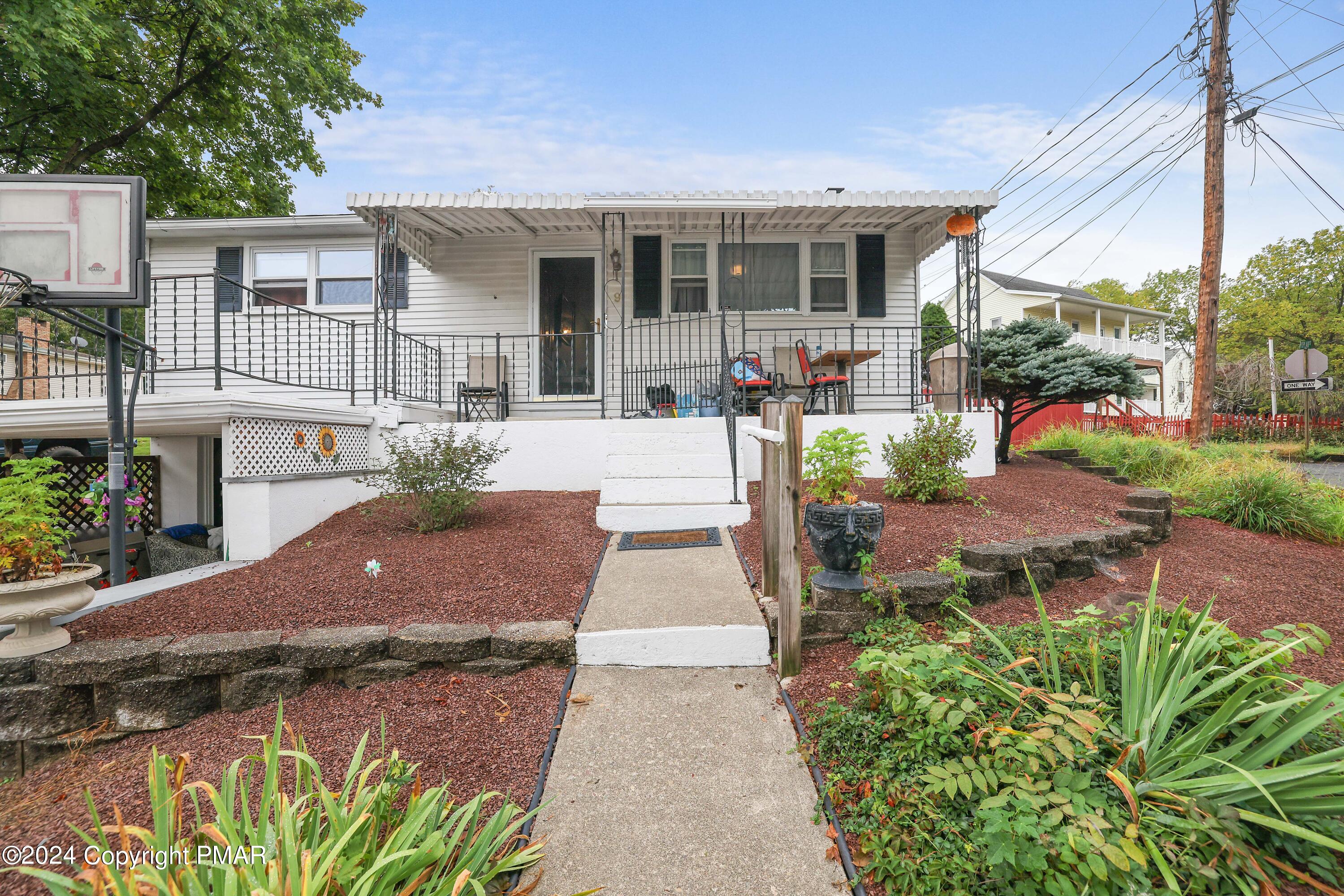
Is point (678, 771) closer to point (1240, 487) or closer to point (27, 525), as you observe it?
point (27, 525)

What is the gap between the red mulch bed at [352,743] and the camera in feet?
6.06

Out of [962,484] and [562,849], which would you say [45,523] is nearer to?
[562,849]

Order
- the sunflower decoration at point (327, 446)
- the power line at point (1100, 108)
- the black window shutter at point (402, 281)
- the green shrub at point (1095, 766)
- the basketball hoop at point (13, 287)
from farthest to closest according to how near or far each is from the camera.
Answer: the power line at point (1100, 108) → the black window shutter at point (402, 281) → the sunflower decoration at point (327, 446) → the basketball hoop at point (13, 287) → the green shrub at point (1095, 766)

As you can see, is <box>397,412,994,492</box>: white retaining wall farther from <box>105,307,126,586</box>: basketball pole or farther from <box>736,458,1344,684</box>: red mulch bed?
<box>105,307,126,586</box>: basketball pole

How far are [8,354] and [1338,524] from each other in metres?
15.8

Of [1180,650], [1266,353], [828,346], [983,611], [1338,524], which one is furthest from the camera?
[1266,353]

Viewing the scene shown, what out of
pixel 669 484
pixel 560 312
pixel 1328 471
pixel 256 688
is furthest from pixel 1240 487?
pixel 1328 471

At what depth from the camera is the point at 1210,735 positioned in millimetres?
1471

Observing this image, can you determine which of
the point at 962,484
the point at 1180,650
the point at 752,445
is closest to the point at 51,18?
the point at 752,445

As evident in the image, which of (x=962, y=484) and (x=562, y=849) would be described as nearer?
(x=562, y=849)

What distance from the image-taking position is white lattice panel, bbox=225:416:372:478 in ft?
13.0

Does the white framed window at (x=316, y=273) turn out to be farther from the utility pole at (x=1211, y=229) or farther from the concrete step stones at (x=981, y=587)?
the utility pole at (x=1211, y=229)

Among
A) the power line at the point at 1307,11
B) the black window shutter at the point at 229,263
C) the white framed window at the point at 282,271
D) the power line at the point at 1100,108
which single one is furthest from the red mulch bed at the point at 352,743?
the power line at the point at 1307,11

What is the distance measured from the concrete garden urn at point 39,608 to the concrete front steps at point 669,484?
9.34ft
